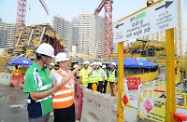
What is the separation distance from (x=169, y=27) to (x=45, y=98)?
2.05 metres

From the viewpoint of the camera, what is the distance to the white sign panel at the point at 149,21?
3125 mm

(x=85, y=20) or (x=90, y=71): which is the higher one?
(x=85, y=20)

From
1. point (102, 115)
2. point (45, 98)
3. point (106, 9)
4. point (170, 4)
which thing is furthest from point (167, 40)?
point (106, 9)

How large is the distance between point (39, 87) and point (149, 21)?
6.70 ft

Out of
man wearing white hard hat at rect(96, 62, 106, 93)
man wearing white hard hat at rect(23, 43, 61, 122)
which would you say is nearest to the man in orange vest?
man wearing white hard hat at rect(23, 43, 61, 122)

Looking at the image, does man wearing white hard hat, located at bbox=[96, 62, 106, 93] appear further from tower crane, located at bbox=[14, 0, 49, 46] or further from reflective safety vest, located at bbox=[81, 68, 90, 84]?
tower crane, located at bbox=[14, 0, 49, 46]

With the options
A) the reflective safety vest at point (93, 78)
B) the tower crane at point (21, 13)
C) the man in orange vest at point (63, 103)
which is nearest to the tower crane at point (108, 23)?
the tower crane at point (21, 13)

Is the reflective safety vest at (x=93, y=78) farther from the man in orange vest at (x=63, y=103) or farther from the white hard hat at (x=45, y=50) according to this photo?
the white hard hat at (x=45, y=50)

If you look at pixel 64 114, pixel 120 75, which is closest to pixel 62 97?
pixel 64 114

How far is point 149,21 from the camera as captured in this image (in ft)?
11.9

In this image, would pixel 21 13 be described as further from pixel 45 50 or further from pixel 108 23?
pixel 45 50

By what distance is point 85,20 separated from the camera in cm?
13550

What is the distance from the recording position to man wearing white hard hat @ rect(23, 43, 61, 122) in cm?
300

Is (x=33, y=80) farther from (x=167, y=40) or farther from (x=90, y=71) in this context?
(x=90, y=71)
